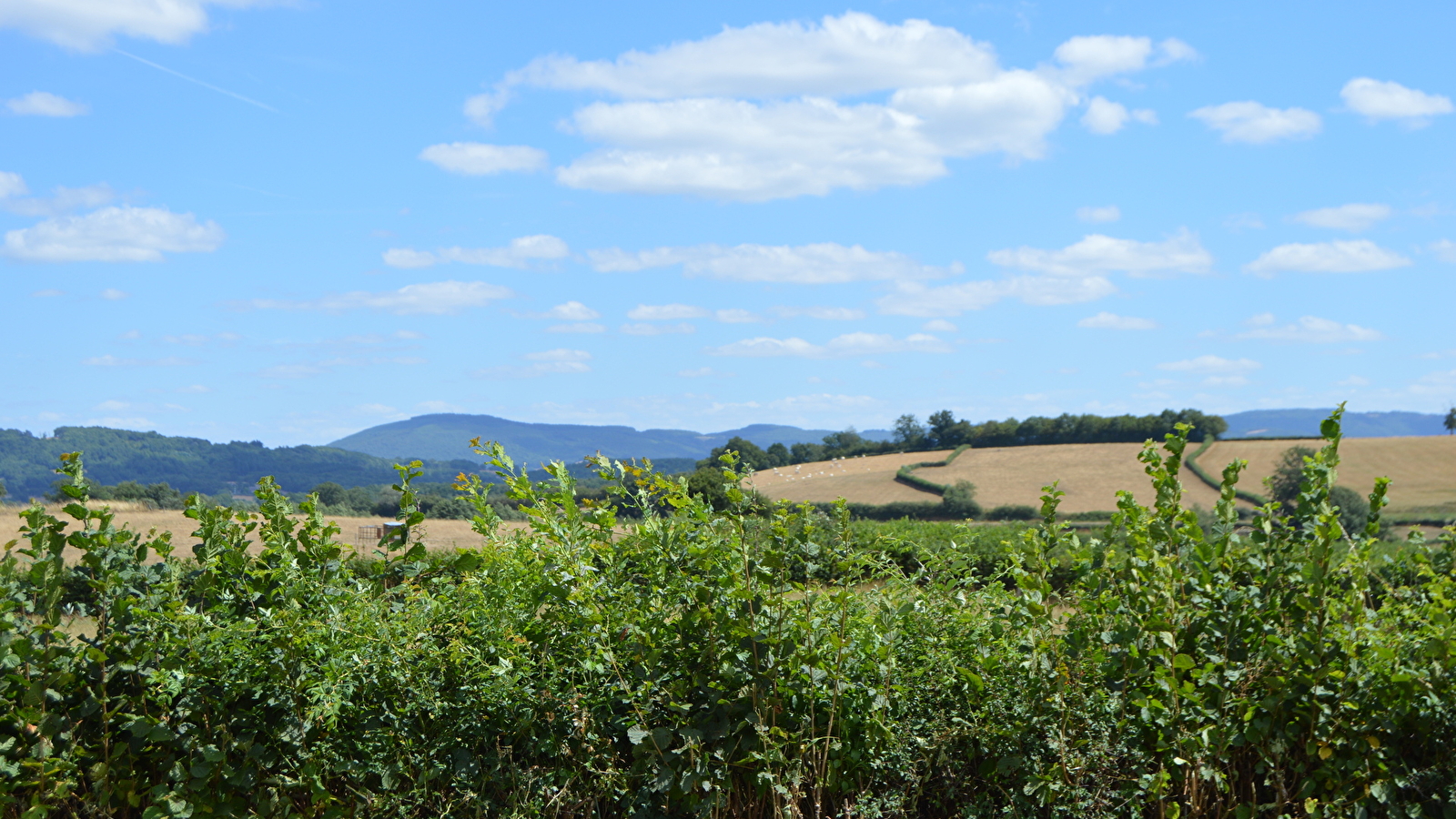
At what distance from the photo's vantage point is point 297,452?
337 ft

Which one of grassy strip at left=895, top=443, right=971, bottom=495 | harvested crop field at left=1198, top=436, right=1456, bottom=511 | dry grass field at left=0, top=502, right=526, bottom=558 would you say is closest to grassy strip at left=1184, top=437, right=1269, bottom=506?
harvested crop field at left=1198, top=436, right=1456, bottom=511

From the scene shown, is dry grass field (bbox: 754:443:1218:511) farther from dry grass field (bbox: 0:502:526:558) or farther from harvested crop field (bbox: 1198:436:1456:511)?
dry grass field (bbox: 0:502:526:558)

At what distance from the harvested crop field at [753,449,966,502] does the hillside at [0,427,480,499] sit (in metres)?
42.7

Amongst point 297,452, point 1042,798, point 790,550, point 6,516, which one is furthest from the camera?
point 297,452

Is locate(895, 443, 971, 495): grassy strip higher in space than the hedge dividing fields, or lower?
lower

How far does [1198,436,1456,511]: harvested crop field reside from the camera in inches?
1459

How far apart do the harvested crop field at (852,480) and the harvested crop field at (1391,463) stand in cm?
1305

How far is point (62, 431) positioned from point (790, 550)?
355ft

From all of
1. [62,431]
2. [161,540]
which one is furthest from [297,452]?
[161,540]

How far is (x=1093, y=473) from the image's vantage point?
43312 millimetres

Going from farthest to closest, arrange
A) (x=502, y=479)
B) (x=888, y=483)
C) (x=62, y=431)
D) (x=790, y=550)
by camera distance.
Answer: (x=62, y=431), (x=888, y=483), (x=502, y=479), (x=790, y=550)

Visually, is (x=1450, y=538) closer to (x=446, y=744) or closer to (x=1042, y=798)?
(x=1042, y=798)

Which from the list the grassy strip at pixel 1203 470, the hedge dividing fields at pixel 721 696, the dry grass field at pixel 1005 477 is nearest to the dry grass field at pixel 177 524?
the hedge dividing fields at pixel 721 696

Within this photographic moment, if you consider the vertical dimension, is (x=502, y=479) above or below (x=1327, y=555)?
above
